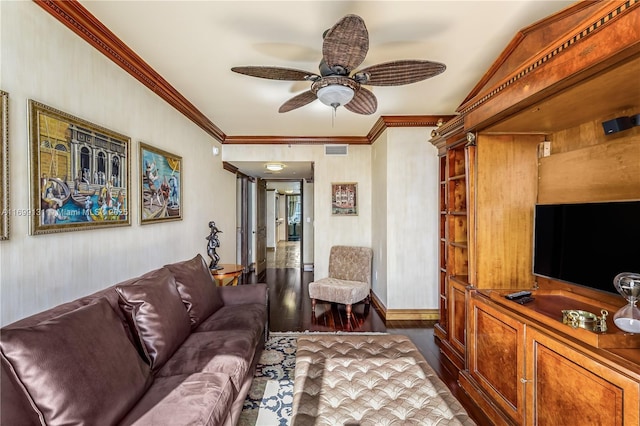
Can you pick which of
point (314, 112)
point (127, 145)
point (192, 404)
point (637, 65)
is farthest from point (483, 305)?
point (127, 145)

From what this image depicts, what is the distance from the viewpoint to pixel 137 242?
250 centimetres

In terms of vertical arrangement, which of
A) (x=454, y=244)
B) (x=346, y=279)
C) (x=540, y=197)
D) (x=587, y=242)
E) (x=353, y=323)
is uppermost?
(x=540, y=197)

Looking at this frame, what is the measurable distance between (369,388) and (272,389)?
3.40ft

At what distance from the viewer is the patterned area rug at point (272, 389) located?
196 cm

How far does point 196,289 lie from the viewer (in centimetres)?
235

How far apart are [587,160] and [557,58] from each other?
83cm

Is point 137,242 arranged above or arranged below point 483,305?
above

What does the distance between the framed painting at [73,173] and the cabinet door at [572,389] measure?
9.07 feet

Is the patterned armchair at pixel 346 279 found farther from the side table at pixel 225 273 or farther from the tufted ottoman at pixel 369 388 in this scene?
the tufted ottoman at pixel 369 388

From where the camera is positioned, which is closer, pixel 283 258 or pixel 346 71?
pixel 346 71

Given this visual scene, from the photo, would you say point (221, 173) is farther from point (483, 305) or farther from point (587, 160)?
point (587, 160)

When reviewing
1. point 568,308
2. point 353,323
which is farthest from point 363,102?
point 353,323

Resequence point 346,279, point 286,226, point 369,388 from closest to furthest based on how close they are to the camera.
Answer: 1. point 369,388
2. point 346,279
3. point 286,226

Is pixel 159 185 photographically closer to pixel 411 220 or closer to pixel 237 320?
pixel 237 320
